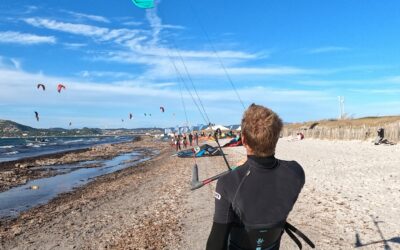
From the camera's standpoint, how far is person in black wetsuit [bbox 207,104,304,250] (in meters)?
2.40

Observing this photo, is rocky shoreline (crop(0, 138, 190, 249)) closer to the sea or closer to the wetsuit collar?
the wetsuit collar

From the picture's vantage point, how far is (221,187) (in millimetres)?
2418

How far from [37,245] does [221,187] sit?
7296mm

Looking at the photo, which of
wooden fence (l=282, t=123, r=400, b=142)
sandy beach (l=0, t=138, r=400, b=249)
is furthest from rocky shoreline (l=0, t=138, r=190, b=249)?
wooden fence (l=282, t=123, r=400, b=142)

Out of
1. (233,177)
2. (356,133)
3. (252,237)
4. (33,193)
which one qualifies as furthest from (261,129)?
(356,133)

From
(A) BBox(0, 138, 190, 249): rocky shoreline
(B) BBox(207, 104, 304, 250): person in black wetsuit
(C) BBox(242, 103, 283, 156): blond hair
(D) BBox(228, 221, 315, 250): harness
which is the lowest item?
(A) BBox(0, 138, 190, 249): rocky shoreline

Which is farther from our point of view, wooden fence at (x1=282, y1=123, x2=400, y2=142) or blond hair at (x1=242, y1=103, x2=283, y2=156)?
wooden fence at (x1=282, y1=123, x2=400, y2=142)

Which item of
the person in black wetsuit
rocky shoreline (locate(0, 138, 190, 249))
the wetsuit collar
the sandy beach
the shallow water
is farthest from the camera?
the shallow water

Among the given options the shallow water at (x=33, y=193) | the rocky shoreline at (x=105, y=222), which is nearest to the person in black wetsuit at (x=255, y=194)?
the rocky shoreline at (x=105, y=222)

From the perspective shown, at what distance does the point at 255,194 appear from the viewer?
247cm

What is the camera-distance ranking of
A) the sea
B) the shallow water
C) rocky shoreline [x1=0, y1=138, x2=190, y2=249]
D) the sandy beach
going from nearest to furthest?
the sandy beach, rocky shoreline [x1=0, y1=138, x2=190, y2=249], the shallow water, the sea

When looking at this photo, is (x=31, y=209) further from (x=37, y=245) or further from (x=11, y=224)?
(x=37, y=245)

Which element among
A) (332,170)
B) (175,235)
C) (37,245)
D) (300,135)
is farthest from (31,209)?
(300,135)

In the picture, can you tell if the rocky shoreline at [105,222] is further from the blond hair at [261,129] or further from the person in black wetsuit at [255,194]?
the blond hair at [261,129]
